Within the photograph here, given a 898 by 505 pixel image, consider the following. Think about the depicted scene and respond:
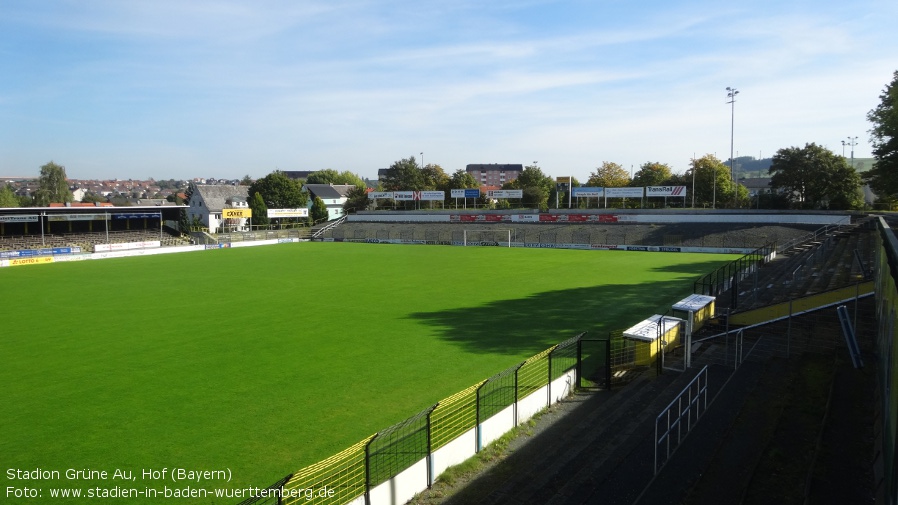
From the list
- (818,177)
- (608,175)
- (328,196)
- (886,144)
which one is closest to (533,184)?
(608,175)

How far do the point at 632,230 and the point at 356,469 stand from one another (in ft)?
183

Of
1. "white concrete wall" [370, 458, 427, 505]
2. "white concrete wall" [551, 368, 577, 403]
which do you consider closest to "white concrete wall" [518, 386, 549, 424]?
"white concrete wall" [551, 368, 577, 403]

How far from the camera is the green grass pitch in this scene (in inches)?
431

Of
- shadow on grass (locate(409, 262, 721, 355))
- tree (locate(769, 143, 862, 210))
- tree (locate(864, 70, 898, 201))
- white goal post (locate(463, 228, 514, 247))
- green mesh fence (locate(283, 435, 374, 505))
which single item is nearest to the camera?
green mesh fence (locate(283, 435, 374, 505))

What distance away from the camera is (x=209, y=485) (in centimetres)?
929

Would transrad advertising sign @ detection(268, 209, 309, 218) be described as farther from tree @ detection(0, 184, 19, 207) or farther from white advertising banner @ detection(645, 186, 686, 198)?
tree @ detection(0, 184, 19, 207)

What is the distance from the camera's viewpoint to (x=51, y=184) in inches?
3772

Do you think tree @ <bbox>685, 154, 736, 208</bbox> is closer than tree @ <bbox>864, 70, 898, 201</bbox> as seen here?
No

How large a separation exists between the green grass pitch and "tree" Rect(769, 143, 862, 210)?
31569 millimetres

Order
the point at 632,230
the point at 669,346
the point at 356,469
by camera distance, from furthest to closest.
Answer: the point at 632,230, the point at 669,346, the point at 356,469

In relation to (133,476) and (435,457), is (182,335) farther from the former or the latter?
(435,457)

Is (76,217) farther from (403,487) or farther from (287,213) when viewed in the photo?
(403,487)

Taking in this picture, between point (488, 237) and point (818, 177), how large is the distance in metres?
36.3

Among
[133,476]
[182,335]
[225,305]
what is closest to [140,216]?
[225,305]
